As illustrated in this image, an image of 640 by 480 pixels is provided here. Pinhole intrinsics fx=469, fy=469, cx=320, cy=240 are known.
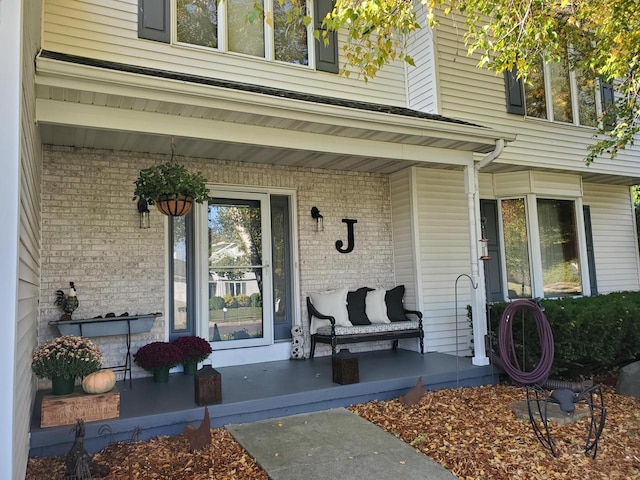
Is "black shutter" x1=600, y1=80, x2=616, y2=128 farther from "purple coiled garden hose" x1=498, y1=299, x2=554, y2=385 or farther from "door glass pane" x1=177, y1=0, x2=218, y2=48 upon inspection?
"door glass pane" x1=177, y1=0, x2=218, y2=48

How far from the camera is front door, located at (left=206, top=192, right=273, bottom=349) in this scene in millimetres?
5625

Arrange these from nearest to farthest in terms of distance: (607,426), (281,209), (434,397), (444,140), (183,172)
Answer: (607,426) → (183,172) → (434,397) → (444,140) → (281,209)

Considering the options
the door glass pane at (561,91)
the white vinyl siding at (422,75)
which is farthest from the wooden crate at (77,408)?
the door glass pane at (561,91)

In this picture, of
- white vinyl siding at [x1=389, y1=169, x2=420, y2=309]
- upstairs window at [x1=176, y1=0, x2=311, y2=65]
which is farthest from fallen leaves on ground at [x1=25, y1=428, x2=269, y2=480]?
upstairs window at [x1=176, y1=0, x2=311, y2=65]

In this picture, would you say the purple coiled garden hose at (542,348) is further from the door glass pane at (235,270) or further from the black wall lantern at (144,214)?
the black wall lantern at (144,214)

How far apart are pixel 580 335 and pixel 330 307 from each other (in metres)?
2.89

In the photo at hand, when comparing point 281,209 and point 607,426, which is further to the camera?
point 281,209

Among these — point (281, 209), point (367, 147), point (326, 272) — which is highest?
point (367, 147)

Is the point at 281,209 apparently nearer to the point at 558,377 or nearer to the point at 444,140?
the point at 444,140

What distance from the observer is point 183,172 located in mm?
4348

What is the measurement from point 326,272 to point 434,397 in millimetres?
2210

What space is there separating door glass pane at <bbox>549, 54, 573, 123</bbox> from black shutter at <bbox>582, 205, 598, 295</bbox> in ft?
5.75

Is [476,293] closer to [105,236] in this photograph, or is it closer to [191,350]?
[191,350]

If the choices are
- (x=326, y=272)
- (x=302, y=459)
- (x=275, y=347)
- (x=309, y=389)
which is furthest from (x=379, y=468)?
(x=326, y=272)
